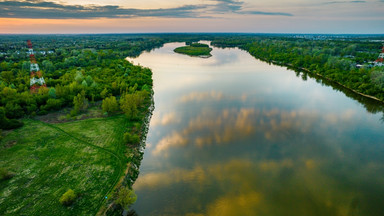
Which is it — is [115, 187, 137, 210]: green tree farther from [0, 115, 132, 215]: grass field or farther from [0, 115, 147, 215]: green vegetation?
[0, 115, 132, 215]: grass field

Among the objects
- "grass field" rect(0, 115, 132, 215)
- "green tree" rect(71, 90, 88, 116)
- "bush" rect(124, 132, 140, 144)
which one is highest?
"green tree" rect(71, 90, 88, 116)

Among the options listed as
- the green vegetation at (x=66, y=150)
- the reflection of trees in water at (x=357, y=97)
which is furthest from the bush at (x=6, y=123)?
the reflection of trees in water at (x=357, y=97)

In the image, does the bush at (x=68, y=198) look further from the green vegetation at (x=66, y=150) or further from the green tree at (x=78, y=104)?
the green tree at (x=78, y=104)

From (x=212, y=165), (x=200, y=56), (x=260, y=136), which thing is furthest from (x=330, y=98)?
(x=200, y=56)

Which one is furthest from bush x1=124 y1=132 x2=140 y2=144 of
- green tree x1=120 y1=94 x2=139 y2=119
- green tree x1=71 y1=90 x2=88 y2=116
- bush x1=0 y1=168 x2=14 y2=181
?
green tree x1=71 y1=90 x2=88 y2=116

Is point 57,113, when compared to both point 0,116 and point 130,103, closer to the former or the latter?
point 0,116

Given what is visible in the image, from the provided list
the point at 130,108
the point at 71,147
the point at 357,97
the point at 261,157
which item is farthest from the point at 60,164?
the point at 357,97
